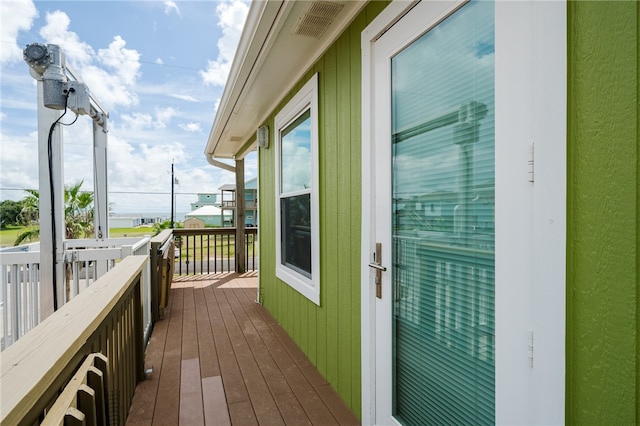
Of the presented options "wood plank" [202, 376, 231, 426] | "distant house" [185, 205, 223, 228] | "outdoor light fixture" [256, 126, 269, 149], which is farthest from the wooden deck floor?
"distant house" [185, 205, 223, 228]

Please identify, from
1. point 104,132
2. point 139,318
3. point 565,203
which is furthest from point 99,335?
point 104,132

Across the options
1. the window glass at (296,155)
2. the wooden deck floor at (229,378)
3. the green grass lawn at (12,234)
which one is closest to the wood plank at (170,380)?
the wooden deck floor at (229,378)

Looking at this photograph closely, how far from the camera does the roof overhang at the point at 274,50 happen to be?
1956mm

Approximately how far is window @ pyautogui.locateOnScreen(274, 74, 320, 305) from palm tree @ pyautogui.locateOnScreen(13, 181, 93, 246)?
27.2 ft

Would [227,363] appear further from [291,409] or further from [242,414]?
[291,409]

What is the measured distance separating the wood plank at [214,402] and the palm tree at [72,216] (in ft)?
28.9

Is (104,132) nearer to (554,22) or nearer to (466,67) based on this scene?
(466,67)

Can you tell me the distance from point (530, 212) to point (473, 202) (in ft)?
0.83

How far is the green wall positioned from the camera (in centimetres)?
79

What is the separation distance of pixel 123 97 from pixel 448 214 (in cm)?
2724

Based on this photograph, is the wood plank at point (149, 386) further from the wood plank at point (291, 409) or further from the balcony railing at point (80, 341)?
the wood plank at point (291, 409)

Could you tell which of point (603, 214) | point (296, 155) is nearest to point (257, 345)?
point (296, 155)

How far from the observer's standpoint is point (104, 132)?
3.84m

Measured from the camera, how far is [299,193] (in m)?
3.11
